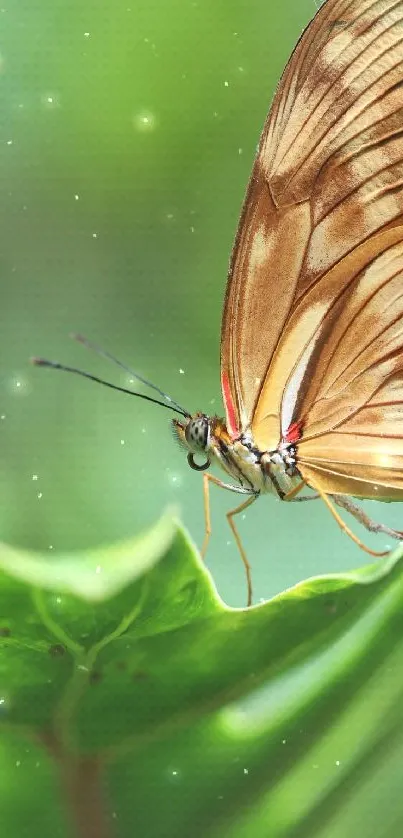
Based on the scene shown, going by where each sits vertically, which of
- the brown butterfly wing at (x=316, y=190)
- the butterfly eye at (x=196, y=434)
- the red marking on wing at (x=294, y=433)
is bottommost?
the red marking on wing at (x=294, y=433)

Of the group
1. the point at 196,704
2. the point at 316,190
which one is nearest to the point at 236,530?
the point at 316,190

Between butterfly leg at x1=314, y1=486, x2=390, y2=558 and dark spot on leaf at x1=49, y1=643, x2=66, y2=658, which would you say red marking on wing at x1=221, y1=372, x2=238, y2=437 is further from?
dark spot on leaf at x1=49, y1=643, x2=66, y2=658

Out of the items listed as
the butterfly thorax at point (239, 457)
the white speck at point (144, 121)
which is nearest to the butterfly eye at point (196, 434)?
the butterfly thorax at point (239, 457)

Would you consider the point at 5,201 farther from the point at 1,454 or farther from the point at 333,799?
the point at 333,799

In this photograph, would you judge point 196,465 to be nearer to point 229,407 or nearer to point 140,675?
point 229,407

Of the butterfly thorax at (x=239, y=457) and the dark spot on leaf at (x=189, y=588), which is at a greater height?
the butterfly thorax at (x=239, y=457)

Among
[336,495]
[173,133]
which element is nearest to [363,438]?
[336,495]

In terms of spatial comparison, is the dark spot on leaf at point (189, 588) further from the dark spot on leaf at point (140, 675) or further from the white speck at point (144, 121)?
the white speck at point (144, 121)
